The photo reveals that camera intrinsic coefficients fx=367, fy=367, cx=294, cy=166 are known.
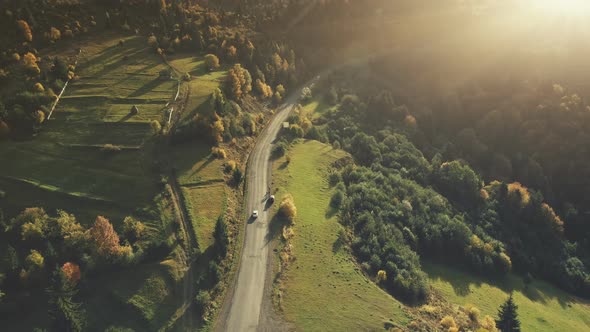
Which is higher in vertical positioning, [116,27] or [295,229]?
[116,27]

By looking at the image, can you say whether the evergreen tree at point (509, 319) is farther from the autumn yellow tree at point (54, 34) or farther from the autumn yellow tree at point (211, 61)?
the autumn yellow tree at point (54, 34)

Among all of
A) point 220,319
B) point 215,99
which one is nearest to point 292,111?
point 215,99

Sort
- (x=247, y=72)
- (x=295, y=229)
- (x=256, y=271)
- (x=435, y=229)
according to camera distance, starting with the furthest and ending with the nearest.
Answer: (x=247, y=72) → (x=435, y=229) → (x=295, y=229) → (x=256, y=271)

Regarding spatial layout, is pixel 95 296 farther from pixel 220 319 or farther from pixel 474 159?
pixel 474 159

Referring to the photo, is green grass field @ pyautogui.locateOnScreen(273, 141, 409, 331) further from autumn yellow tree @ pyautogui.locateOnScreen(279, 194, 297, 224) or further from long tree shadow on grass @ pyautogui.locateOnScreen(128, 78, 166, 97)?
long tree shadow on grass @ pyautogui.locateOnScreen(128, 78, 166, 97)

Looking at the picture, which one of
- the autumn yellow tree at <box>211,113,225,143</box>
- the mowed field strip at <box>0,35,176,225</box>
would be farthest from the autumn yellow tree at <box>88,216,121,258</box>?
the autumn yellow tree at <box>211,113,225,143</box>

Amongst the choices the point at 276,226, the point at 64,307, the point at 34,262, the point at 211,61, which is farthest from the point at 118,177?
the point at 211,61

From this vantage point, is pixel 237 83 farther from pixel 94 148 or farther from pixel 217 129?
pixel 94 148
